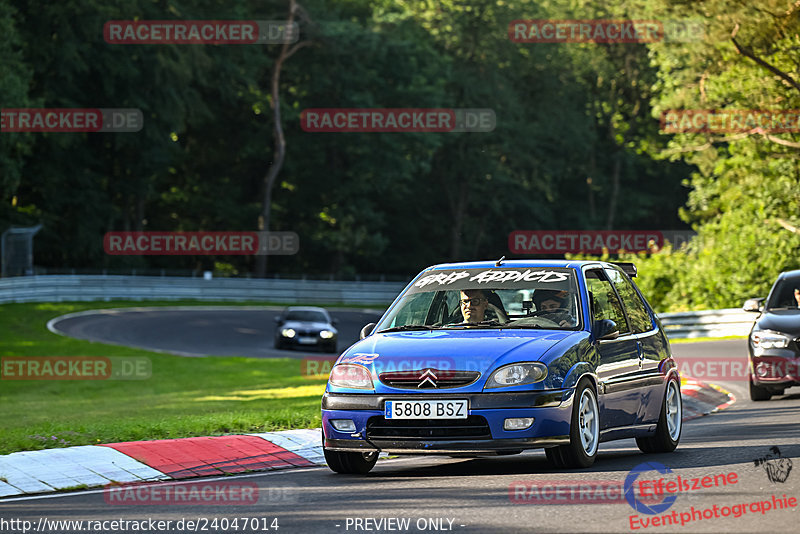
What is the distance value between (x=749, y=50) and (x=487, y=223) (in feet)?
143

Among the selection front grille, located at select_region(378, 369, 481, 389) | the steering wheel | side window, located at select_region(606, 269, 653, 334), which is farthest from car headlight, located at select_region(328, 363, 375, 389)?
side window, located at select_region(606, 269, 653, 334)

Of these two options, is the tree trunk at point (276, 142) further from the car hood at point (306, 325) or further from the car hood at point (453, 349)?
the car hood at point (453, 349)

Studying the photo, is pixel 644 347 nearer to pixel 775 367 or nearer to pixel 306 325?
pixel 775 367

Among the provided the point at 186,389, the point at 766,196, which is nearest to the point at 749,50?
the point at 766,196

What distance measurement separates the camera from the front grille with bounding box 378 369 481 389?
9.22 meters

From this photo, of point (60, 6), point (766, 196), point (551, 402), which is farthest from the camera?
point (60, 6)

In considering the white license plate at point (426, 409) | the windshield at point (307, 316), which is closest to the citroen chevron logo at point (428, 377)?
the white license plate at point (426, 409)

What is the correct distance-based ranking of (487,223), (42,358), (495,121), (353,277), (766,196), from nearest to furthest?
(42,358) → (766,196) → (353,277) → (495,121) → (487,223)

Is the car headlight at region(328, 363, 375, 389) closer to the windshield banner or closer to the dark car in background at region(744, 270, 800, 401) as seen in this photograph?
the windshield banner

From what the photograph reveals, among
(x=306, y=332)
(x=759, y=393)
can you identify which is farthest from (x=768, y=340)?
(x=306, y=332)

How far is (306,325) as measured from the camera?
1444 inches

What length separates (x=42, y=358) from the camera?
32.9m

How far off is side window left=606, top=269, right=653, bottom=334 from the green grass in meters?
3.74

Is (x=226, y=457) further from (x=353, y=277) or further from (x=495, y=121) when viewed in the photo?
(x=495, y=121)
